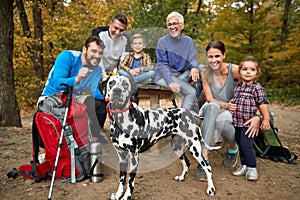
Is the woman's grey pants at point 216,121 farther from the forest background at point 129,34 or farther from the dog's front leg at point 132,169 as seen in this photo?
the dog's front leg at point 132,169

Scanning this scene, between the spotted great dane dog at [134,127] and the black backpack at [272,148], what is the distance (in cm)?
165

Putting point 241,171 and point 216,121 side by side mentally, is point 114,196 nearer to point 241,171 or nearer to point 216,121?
point 216,121

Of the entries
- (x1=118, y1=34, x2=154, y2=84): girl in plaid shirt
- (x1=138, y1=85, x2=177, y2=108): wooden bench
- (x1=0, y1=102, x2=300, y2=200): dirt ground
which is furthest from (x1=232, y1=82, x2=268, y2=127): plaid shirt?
(x1=118, y1=34, x2=154, y2=84): girl in plaid shirt

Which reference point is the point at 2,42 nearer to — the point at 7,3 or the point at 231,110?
the point at 7,3

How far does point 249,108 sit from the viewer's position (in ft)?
10.4

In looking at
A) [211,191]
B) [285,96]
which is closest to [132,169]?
[211,191]

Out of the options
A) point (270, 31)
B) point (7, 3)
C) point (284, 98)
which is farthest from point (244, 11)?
point (7, 3)

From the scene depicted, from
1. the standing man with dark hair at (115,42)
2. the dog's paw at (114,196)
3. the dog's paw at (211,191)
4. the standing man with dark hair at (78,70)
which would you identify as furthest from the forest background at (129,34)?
the dog's paw at (114,196)

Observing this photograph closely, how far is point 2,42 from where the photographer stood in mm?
5371

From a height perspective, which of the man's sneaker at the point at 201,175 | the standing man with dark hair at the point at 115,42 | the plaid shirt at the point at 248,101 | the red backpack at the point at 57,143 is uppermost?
the standing man with dark hair at the point at 115,42

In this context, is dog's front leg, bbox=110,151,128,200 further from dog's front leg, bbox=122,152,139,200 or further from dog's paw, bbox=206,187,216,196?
dog's paw, bbox=206,187,216,196

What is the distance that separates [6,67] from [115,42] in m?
2.82

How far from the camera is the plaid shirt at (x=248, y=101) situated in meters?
3.15

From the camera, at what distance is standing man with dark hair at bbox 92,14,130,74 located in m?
3.88
